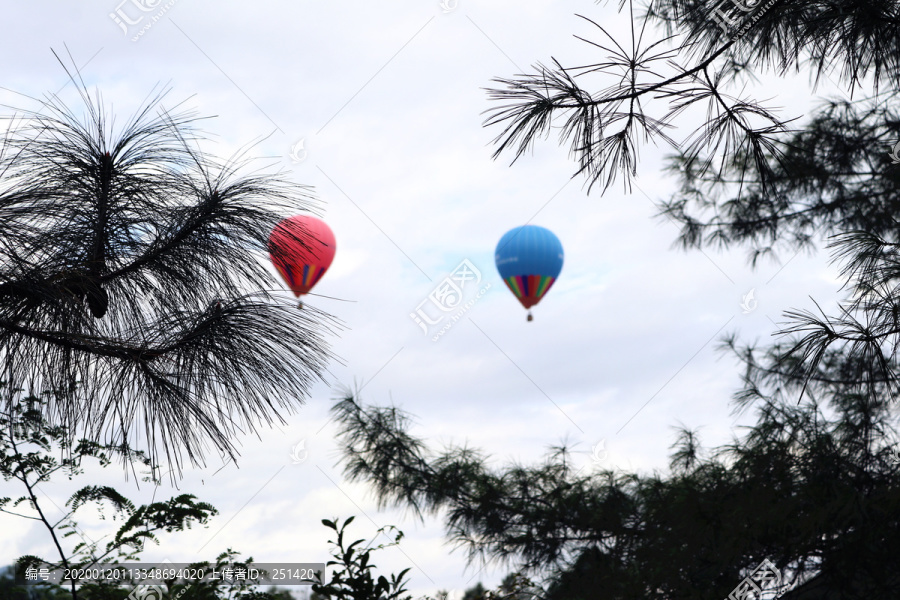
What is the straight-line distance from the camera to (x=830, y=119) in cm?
626

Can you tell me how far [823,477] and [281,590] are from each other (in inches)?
112

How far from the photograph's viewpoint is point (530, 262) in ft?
43.5

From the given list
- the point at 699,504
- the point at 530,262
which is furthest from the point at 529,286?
the point at 699,504

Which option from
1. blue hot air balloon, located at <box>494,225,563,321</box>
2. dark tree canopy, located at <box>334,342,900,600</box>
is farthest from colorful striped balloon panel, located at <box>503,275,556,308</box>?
dark tree canopy, located at <box>334,342,900,600</box>

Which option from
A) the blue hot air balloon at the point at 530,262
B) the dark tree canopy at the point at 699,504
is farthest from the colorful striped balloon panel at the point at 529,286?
the dark tree canopy at the point at 699,504

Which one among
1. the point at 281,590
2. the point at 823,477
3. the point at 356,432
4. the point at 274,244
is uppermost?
the point at 356,432

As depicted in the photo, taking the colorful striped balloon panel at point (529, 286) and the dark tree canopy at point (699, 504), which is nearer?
the dark tree canopy at point (699, 504)

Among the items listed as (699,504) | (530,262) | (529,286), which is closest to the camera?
(699,504)

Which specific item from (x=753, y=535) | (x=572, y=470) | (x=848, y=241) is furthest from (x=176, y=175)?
(x=572, y=470)

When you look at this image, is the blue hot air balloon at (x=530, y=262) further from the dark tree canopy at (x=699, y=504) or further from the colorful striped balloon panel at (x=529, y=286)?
the dark tree canopy at (x=699, y=504)

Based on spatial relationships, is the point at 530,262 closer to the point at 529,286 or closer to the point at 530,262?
the point at 530,262

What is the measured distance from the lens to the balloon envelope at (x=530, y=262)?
43.5 feet

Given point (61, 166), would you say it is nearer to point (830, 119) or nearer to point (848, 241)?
point (848, 241)

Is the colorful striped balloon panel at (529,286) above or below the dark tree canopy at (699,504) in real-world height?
above
